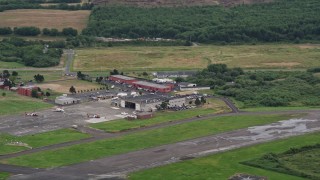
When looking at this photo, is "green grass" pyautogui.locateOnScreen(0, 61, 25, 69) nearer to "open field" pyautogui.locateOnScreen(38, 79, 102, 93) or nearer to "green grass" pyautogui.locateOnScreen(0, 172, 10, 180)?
"open field" pyautogui.locateOnScreen(38, 79, 102, 93)

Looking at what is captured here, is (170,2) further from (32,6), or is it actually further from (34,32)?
(34,32)

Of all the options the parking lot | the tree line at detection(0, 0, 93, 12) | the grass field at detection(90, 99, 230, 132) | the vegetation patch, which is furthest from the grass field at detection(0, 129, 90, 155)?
the tree line at detection(0, 0, 93, 12)

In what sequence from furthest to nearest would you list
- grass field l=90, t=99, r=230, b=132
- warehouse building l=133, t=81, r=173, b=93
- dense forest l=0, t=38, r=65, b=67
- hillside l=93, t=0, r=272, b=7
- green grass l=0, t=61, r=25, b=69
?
hillside l=93, t=0, r=272, b=7 → dense forest l=0, t=38, r=65, b=67 → green grass l=0, t=61, r=25, b=69 → warehouse building l=133, t=81, r=173, b=93 → grass field l=90, t=99, r=230, b=132

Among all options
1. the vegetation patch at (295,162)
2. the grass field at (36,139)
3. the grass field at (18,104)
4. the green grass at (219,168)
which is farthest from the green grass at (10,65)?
the vegetation patch at (295,162)

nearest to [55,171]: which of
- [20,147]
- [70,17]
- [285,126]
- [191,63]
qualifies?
[20,147]

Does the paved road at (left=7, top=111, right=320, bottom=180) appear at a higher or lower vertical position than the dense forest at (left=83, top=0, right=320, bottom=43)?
lower

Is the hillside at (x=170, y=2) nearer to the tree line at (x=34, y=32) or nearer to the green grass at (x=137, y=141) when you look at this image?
the tree line at (x=34, y=32)

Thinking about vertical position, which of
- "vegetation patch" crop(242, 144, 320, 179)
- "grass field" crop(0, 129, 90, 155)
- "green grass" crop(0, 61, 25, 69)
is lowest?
"vegetation patch" crop(242, 144, 320, 179)
